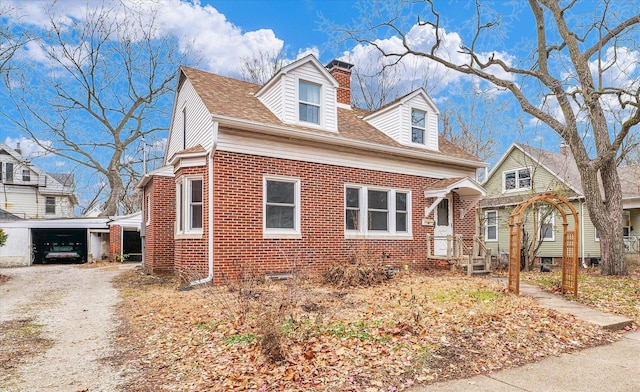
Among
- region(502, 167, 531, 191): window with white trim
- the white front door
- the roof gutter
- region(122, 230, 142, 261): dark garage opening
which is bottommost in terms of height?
region(122, 230, 142, 261): dark garage opening

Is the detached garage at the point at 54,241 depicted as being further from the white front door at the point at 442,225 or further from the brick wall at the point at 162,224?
the white front door at the point at 442,225

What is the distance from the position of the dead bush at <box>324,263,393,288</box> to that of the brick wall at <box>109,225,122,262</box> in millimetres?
15714

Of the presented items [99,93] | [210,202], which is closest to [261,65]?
[99,93]

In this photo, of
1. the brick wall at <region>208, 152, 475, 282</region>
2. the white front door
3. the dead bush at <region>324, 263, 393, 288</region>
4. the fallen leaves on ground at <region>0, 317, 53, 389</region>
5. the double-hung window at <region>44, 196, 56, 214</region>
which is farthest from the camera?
the double-hung window at <region>44, 196, 56, 214</region>

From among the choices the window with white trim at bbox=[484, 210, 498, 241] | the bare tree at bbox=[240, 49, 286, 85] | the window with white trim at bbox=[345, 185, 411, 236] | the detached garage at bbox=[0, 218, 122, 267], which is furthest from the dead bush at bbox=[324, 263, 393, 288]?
the bare tree at bbox=[240, 49, 286, 85]

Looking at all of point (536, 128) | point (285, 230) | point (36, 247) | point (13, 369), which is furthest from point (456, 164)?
point (36, 247)

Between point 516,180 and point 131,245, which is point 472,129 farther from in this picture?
point 131,245

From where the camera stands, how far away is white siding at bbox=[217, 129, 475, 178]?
10.5 m

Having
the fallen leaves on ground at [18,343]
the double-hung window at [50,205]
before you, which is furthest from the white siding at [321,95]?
the double-hung window at [50,205]

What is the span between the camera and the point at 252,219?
34.8ft

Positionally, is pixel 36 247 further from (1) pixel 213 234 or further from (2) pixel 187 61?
(1) pixel 213 234

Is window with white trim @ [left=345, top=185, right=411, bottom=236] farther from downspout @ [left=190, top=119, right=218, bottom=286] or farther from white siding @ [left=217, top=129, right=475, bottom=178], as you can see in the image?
downspout @ [left=190, top=119, right=218, bottom=286]

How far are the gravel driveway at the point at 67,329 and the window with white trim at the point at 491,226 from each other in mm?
19922

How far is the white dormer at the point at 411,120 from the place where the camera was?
551 inches
